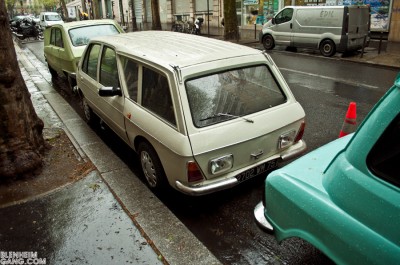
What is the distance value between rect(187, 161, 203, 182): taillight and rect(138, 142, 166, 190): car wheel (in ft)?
1.77

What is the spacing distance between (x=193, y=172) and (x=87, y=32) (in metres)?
6.77

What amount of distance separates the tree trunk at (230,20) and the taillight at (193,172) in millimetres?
15245

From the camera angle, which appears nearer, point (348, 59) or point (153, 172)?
point (153, 172)

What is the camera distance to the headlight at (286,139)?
12.6ft

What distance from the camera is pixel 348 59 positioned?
1224 cm

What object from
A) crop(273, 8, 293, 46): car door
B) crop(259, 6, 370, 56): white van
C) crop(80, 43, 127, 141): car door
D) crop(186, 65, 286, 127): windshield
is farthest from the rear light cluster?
crop(273, 8, 293, 46): car door

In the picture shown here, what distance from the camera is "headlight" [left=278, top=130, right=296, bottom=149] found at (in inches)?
151

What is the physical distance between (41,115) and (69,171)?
2934mm

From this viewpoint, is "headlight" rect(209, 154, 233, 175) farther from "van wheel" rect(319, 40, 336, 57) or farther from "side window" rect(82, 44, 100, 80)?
"van wheel" rect(319, 40, 336, 57)

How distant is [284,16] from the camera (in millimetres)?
14273

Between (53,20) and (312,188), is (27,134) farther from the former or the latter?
(53,20)

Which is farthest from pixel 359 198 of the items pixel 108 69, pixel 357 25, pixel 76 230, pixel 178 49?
→ pixel 357 25

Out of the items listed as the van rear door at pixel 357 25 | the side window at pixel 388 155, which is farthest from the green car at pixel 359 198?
the van rear door at pixel 357 25

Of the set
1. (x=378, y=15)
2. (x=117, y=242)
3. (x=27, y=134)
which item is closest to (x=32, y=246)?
(x=117, y=242)
